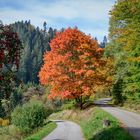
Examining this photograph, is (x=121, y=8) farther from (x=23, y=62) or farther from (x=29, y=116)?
(x=23, y=62)

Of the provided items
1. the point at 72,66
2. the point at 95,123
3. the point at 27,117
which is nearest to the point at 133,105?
the point at 72,66

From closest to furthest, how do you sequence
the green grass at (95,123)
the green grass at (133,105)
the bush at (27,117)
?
1. the green grass at (95,123)
2. the bush at (27,117)
3. the green grass at (133,105)

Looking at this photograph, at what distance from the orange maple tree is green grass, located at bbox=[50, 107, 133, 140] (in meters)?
2.60

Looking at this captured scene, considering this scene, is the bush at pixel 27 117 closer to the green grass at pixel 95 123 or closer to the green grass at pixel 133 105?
the green grass at pixel 95 123

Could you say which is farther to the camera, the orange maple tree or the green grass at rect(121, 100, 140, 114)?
the orange maple tree

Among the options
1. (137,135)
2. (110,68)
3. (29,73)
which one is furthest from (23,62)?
(137,135)

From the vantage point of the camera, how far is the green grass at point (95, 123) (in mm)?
22511

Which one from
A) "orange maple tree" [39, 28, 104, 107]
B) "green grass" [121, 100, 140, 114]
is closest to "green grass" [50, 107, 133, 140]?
"orange maple tree" [39, 28, 104, 107]

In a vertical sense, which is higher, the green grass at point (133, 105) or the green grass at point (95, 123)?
the green grass at point (133, 105)

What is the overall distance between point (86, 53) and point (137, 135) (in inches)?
1017

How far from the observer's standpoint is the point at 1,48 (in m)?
13.9

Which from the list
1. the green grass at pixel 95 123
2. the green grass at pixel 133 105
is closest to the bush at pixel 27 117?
the green grass at pixel 95 123

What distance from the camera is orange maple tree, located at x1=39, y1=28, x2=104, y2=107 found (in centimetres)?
4753

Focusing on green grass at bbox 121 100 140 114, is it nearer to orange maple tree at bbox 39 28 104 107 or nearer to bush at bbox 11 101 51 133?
orange maple tree at bbox 39 28 104 107
